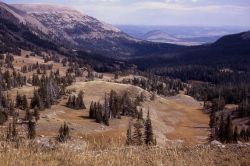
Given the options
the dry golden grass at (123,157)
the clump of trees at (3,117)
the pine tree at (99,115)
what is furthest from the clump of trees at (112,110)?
the dry golden grass at (123,157)

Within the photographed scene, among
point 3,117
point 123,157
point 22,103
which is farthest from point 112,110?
point 123,157

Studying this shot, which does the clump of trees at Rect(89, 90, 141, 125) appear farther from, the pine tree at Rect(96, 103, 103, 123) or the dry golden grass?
the dry golden grass

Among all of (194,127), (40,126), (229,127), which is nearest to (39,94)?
(40,126)

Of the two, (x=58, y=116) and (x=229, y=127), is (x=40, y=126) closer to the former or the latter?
(x=58, y=116)

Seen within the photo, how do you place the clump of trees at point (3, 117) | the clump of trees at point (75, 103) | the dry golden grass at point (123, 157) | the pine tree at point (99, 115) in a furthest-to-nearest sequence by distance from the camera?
the clump of trees at point (75, 103) → the pine tree at point (99, 115) → the clump of trees at point (3, 117) → the dry golden grass at point (123, 157)

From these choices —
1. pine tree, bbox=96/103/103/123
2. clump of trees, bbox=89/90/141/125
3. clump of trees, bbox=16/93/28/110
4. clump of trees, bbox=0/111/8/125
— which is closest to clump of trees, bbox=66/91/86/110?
clump of trees, bbox=89/90/141/125

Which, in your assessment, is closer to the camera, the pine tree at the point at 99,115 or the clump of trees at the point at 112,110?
the pine tree at the point at 99,115

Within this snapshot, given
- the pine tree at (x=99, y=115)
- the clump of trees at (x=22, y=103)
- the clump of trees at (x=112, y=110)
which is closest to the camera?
the pine tree at (x=99, y=115)

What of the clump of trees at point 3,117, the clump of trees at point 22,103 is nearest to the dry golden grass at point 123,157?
the clump of trees at point 3,117

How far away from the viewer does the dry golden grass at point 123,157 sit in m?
14.6

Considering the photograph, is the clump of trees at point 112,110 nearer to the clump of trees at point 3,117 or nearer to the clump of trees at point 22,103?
the clump of trees at point 22,103

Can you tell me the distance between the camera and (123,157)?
15641mm

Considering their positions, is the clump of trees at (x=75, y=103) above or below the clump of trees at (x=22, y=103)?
below

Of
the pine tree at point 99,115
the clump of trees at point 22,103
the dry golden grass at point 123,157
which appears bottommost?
the pine tree at point 99,115
